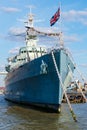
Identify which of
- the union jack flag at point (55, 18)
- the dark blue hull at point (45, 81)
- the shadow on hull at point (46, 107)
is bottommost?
the shadow on hull at point (46, 107)

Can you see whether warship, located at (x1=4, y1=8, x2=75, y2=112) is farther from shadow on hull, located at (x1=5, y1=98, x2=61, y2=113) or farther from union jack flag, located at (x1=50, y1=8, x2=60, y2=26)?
union jack flag, located at (x1=50, y1=8, x2=60, y2=26)

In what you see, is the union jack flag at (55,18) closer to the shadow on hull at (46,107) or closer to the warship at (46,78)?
the warship at (46,78)

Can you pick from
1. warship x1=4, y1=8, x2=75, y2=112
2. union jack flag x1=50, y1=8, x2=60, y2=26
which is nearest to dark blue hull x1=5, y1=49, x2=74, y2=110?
warship x1=4, y1=8, x2=75, y2=112

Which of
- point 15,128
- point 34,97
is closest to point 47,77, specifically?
point 34,97

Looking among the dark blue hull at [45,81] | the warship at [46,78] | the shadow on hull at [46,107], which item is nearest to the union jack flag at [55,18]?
the warship at [46,78]

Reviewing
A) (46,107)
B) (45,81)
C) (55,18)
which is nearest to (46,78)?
(45,81)

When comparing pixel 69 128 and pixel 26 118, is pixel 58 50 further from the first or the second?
pixel 69 128

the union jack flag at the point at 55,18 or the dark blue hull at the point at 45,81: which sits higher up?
the union jack flag at the point at 55,18

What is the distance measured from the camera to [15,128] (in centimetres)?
2431

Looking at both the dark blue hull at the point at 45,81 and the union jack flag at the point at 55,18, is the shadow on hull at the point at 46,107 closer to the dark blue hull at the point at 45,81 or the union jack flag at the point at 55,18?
the dark blue hull at the point at 45,81

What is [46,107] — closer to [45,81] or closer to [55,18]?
[45,81]

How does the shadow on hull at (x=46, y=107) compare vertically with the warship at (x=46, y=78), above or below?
below


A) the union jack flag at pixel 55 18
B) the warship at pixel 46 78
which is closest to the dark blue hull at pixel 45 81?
the warship at pixel 46 78

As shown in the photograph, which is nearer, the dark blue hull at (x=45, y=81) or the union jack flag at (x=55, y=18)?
the union jack flag at (x=55, y=18)
